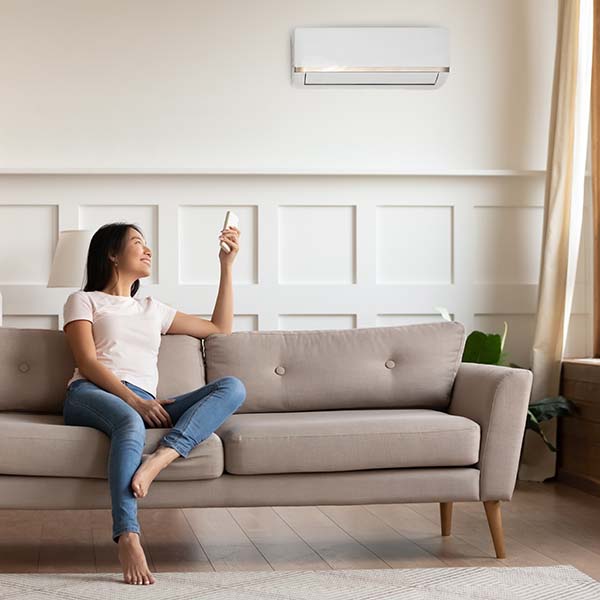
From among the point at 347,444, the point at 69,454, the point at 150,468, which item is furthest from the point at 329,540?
the point at 69,454

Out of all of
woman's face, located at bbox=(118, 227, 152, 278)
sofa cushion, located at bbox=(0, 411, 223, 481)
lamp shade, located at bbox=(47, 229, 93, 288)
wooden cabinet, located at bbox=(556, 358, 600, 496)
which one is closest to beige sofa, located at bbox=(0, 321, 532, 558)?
sofa cushion, located at bbox=(0, 411, 223, 481)

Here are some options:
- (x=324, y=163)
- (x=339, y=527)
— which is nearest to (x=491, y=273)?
(x=324, y=163)

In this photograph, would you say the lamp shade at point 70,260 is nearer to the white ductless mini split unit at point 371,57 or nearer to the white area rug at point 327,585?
the white ductless mini split unit at point 371,57

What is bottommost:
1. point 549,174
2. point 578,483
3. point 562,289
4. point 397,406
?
point 578,483

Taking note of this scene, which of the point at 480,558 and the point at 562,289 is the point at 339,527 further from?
the point at 562,289

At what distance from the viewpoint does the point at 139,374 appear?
10.4ft

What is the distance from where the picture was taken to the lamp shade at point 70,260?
13.6 feet

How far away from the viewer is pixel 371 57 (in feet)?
14.8

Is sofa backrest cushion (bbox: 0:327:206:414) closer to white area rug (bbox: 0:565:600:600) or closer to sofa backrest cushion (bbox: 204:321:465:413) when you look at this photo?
sofa backrest cushion (bbox: 204:321:465:413)

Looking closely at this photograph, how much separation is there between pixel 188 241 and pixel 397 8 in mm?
1487

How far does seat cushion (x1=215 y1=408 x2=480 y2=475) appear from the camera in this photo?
2.87 metres

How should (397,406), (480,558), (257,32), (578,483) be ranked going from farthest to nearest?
(257,32) < (578,483) < (397,406) < (480,558)

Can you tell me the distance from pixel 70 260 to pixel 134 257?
3.03ft

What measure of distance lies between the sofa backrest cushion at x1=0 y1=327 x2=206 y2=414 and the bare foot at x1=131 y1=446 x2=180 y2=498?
0.58 m
